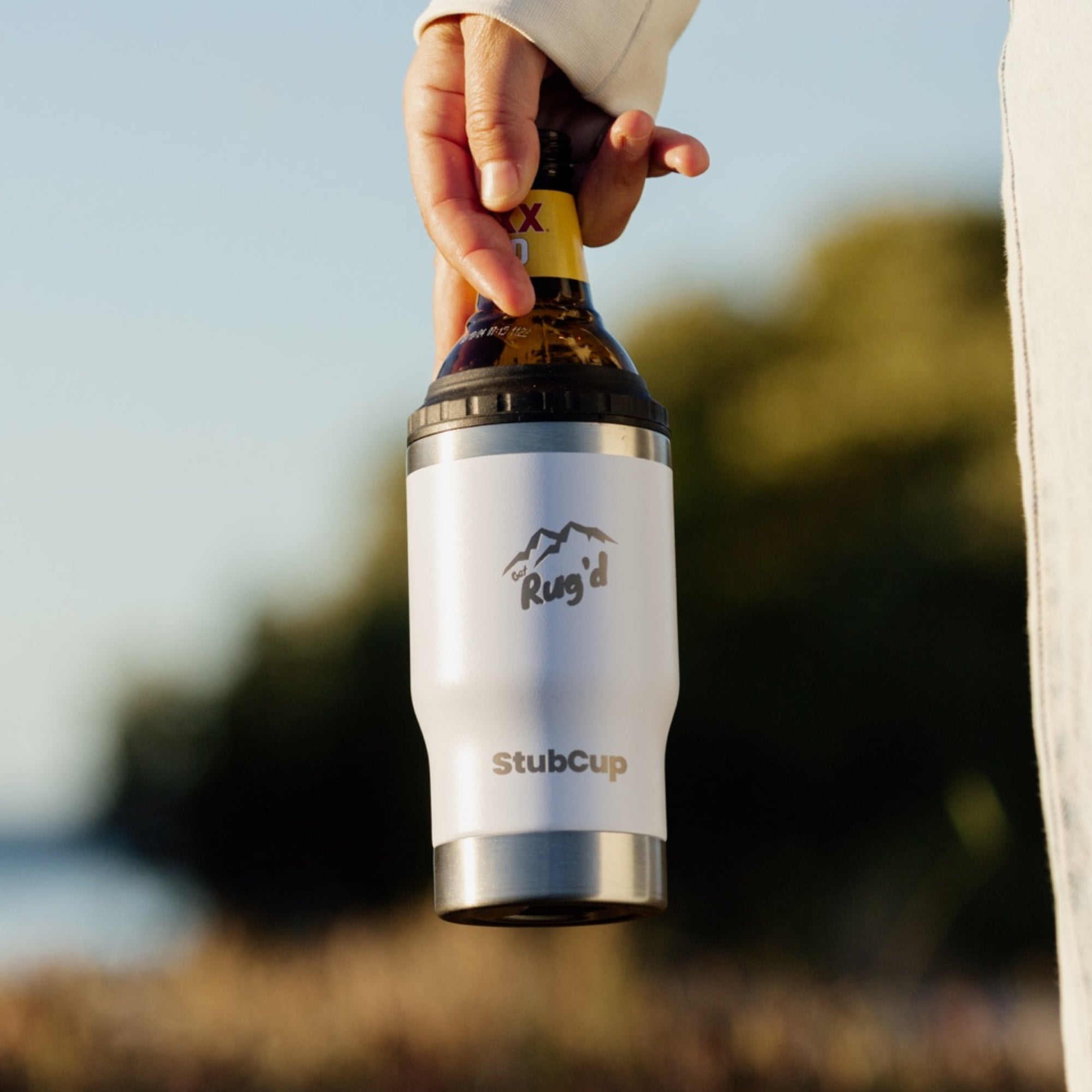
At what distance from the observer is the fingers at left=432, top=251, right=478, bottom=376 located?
2.24 meters

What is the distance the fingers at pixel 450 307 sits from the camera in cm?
224

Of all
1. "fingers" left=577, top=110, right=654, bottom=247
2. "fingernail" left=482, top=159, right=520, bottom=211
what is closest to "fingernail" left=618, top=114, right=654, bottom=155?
"fingers" left=577, top=110, right=654, bottom=247

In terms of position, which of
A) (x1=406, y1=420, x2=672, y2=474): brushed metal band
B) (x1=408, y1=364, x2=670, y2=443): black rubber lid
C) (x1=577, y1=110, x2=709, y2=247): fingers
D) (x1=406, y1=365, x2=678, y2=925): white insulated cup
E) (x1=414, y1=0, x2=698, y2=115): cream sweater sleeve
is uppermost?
(x1=414, y1=0, x2=698, y2=115): cream sweater sleeve

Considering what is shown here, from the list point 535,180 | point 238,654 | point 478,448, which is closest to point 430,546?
point 478,448

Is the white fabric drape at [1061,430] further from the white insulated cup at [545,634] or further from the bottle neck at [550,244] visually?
the bottle neck at [550,244]

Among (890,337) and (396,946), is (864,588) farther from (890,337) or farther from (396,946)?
(396,946)

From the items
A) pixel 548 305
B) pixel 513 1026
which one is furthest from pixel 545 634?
pixel 513 1026

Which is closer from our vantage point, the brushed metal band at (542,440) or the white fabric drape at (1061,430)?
the white fabric drape at (1061,430)

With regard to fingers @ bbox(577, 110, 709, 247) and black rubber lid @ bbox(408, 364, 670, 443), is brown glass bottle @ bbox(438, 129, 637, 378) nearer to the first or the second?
black rubber lid @ bbox(408, 364, 670, 443)

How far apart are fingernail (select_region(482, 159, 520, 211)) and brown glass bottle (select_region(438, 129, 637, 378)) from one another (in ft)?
0.13

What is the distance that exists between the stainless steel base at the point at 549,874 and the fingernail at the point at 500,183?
0.70m

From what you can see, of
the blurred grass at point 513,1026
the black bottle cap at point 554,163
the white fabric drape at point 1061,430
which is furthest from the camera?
the blurred grass at point 513,1026

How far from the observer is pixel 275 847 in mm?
13961

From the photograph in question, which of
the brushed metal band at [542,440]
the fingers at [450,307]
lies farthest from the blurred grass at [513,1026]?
the brushed metal band at [542,440]
